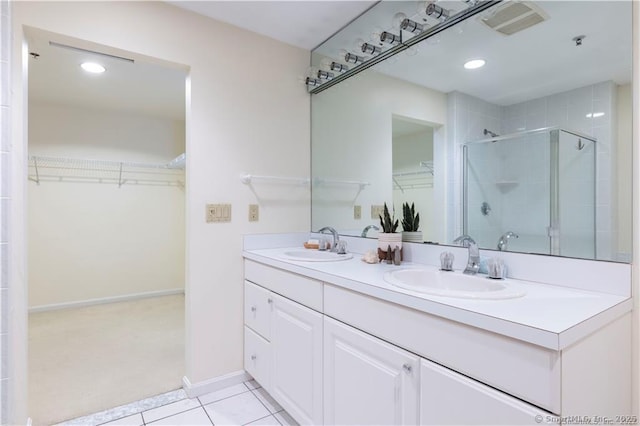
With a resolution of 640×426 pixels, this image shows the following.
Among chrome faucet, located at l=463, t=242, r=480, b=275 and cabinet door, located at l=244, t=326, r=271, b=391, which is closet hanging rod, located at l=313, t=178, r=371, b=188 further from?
cabinet door, located at l=244, t=326, r=271, b=391

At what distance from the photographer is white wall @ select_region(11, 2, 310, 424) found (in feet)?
5.93

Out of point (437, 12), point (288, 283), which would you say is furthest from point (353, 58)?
point (288, 283)

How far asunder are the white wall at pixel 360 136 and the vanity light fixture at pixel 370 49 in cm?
13

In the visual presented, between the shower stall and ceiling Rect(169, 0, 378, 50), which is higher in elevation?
ceiling Rect(169, 0, 378, 50)

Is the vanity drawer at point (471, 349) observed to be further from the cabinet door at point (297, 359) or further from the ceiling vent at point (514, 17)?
the ceiling vent at point (514, 17)

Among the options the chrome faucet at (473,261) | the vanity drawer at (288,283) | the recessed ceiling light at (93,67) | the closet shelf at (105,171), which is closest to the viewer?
the chrome faucet at (473,261)

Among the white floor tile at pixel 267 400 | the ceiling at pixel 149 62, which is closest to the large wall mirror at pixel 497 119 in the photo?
the ceiling at pixel 149 62

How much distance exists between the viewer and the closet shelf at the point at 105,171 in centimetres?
345

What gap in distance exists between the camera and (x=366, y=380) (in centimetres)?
121

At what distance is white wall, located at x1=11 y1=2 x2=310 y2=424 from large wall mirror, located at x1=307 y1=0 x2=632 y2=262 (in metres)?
0.50

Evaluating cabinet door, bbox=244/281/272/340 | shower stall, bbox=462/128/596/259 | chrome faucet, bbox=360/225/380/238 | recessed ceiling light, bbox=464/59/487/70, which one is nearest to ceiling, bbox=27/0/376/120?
recessed ceiling light, bbox=464/59/487/70

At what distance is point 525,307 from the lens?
913mm

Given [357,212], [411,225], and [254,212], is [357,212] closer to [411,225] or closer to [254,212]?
[411,225]

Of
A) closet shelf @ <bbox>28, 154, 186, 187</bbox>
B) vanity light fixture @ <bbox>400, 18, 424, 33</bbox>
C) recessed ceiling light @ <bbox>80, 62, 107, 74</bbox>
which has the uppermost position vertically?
recessed ceiling light @ <bbox>80, 62, 107, 74</bbox>
